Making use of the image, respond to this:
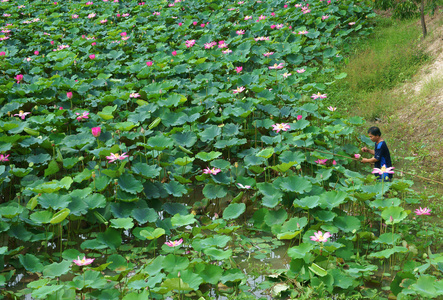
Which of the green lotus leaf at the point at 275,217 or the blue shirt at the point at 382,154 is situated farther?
the blue shirt at the point at 382,154

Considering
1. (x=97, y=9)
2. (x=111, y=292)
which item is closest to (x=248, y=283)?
A: (x=111, y=292)

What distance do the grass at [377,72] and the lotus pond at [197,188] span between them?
34 cm

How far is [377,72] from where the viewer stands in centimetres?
596

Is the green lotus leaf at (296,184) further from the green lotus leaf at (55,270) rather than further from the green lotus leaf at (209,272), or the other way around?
the green lotus leaf at (55,270)

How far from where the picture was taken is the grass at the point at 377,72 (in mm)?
5422

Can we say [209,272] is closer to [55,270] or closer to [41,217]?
[55,270]

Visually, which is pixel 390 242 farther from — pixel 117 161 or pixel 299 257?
pixel 117 161

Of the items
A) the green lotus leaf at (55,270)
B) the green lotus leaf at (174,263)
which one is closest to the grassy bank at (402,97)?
the green lotus leaf at (174,263)

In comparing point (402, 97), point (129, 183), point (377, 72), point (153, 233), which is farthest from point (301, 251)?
point (377, 72)

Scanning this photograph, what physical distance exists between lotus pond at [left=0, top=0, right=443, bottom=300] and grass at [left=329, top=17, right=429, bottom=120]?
34 cm

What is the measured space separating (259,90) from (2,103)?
309cm

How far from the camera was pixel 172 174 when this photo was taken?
11.6 ft

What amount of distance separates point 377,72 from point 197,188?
354cm

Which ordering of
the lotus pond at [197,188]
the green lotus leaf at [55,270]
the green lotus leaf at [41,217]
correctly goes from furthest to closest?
the green lotus leaf at [41,217] < the lotus pond at [197,188] < the green lotus leaf at [55,270]
